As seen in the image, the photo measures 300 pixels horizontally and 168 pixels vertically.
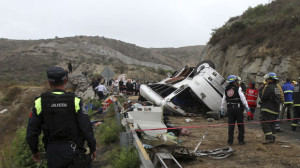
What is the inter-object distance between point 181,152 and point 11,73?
47.1 meters

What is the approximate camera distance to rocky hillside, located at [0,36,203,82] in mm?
43625

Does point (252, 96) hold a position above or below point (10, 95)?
above

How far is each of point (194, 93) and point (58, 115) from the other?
8663 mm

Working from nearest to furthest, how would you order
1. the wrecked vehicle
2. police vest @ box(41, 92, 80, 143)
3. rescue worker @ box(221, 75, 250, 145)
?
1. police vest @ box(41, 92, 80, 143)
2. rescue worker @ box(221, 75, 250, 145)
3. the wrecked vehicle

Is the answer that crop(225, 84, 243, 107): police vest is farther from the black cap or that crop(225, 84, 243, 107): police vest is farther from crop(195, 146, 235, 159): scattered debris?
the black cap

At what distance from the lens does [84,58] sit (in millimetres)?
61906

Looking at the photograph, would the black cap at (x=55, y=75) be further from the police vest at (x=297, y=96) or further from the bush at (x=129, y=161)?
the police vest at (x=297, y=96)

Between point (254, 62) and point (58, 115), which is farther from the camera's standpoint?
point (254, 62)

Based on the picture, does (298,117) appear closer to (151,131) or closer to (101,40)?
(151,131)

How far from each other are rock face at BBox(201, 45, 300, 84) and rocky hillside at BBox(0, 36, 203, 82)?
1845 centimetres

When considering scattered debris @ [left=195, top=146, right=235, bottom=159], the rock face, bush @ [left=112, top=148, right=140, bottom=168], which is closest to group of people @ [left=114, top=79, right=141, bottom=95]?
the rock face

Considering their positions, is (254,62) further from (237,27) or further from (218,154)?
(218,154)

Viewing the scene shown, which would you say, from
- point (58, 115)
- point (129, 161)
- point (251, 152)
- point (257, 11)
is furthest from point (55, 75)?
point (257, 11)

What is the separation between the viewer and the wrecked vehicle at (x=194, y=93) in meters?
11.2
